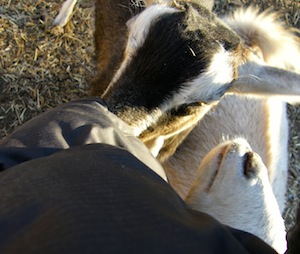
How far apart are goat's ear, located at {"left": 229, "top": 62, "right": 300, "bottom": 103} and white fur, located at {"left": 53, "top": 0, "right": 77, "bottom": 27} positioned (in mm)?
1551

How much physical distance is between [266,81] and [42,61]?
68.3 inches

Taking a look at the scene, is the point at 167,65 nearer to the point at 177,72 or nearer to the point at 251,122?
the point at 177,72

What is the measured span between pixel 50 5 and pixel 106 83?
1.33 meters

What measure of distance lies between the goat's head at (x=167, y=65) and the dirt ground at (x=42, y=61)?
1247 mm

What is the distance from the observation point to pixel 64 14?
3.30 metres

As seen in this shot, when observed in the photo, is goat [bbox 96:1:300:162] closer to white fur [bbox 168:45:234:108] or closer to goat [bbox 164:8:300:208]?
white fur [bbox 168:45:234:108]

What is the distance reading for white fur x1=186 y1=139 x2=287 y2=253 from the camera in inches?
66.7

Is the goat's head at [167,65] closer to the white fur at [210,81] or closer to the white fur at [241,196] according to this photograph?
the white fur at [210,81]

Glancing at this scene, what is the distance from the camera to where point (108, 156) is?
43.1 inches

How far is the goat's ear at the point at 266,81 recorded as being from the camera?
2.25m

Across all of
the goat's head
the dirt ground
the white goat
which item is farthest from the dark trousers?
the dirt ground

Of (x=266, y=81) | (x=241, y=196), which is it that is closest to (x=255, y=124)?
(x=266, y=81)

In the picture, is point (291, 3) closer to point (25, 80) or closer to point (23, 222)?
point (25, 80)

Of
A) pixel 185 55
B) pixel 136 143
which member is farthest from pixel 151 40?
pixel 136 143
